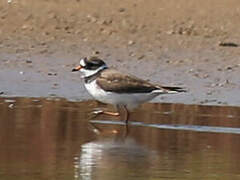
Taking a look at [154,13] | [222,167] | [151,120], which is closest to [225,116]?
[151,120]

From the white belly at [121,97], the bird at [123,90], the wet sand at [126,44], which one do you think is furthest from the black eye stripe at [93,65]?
the wet sand at [126,44]

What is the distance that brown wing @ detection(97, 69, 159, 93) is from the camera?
11469 mm

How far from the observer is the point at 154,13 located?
54.2 feet

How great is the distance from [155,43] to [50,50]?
147cm

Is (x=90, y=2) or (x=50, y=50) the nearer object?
(x=50, y=50)

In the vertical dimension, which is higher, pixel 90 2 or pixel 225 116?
pixel 90 2

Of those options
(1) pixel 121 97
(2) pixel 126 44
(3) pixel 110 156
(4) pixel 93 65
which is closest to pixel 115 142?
(3) pixel 110 156

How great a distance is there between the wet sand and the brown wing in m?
1.20

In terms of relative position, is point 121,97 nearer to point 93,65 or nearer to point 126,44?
point 93,65

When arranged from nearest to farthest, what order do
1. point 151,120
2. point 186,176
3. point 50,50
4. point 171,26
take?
point 186,176
point 151,120
point 50,50
point 171,26

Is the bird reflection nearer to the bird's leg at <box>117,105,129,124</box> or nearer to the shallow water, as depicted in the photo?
the shallow water

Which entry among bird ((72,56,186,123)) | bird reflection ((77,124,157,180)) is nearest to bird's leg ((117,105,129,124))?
bird ((72,56,186,123))

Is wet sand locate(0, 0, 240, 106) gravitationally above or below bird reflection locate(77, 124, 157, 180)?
above

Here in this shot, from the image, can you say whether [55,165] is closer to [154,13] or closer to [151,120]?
[151,120]
